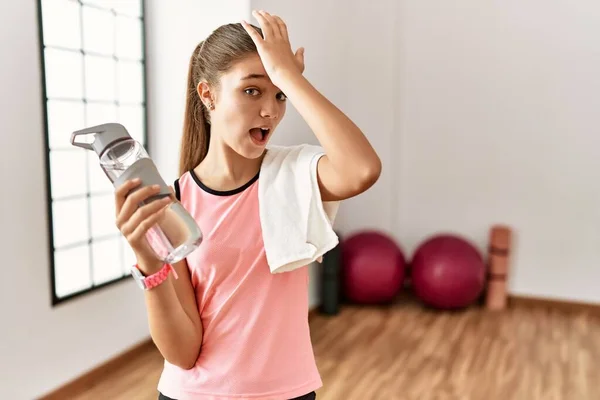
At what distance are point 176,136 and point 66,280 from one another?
36.8 inches

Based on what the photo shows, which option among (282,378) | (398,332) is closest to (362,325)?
(398,332)

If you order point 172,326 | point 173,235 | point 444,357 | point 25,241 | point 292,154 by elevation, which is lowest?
point 444,357

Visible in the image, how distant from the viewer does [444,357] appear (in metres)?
3.30

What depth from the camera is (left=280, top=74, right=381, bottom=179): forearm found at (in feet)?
3.18

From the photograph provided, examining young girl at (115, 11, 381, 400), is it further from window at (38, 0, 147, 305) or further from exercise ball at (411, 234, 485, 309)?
exercise ball at (411, 234, 485, 309)

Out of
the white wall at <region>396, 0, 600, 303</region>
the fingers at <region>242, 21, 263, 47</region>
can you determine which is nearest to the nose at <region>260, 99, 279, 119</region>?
the fingers at <region>242, 21, 263, 47</region>

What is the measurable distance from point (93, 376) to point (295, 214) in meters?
2.25

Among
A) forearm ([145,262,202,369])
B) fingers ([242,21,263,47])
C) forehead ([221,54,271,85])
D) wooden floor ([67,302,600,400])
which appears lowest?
wooden floor ([67,302,600,400])

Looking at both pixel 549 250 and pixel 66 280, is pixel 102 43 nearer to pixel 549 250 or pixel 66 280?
pixel 66 280

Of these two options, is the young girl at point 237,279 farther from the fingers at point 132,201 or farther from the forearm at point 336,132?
the fingers at point 132,201

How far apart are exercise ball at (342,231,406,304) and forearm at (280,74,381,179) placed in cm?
309

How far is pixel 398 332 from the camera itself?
147 inches

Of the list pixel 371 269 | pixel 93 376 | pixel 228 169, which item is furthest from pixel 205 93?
pixel 371 269

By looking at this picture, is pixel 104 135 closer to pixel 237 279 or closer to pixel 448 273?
pixel 237 279
